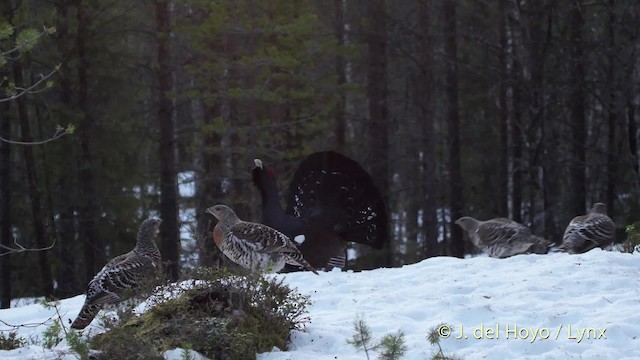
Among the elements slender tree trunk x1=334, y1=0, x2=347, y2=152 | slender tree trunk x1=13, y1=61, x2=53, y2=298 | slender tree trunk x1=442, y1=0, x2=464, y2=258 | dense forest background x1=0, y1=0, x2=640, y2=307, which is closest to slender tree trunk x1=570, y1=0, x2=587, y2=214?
dense forest background x1=0, y1=0, x2=640, y2=307

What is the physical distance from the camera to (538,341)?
21.3 ft

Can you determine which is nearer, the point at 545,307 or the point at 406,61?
the point at 545,307

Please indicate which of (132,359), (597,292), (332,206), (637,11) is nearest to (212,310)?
(132,359)

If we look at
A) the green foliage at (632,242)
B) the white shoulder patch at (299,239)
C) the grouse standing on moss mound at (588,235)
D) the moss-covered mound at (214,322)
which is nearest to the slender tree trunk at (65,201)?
the white shoulder patch at (299,239)

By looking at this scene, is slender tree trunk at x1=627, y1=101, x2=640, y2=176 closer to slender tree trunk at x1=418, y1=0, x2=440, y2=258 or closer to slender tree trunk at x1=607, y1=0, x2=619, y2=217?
slender tree trunk at x1=607, y1=0, x2=619, y2=217

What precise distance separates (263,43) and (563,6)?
862cm

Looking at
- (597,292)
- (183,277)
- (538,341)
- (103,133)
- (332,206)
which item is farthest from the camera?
(103,133)

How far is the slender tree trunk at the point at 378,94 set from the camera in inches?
866

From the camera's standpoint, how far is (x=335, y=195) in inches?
483

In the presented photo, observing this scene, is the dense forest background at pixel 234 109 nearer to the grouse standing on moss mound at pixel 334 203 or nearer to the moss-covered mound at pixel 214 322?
the grouse standing on moss mound at pixel 334 203

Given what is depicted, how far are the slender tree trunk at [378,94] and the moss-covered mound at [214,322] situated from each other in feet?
49.5

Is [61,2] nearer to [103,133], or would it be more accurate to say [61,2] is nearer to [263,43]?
[103,133]

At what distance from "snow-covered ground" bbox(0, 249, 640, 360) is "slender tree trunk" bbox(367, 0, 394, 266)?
11.7m

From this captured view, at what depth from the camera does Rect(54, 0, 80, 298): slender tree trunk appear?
18922 mm
